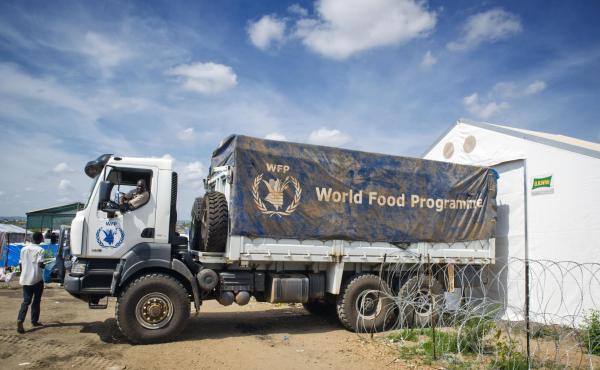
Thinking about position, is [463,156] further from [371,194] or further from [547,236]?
[371,194]

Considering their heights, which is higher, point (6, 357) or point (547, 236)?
point (547, 236)

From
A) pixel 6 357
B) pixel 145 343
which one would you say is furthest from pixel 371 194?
pixel 6 357

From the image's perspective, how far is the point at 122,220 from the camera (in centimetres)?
757

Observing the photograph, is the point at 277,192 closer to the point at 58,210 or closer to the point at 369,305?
the point at 369,305

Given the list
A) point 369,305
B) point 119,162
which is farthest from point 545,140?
point 119,162

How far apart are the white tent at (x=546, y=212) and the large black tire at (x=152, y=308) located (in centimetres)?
690

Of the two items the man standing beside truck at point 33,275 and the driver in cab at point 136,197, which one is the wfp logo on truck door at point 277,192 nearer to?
the driver in cab at point 136,197

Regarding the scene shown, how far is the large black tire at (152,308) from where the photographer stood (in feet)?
23.4

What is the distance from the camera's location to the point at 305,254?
8398 millimetres

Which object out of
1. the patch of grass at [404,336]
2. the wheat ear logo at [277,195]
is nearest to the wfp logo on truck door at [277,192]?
the wheat ear logo at [277,195]

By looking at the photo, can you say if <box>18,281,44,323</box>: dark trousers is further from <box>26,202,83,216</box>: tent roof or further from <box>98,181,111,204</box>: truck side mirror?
<box>26,202,83,216</box>: tent roof

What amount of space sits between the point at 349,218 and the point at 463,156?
18.0 feet

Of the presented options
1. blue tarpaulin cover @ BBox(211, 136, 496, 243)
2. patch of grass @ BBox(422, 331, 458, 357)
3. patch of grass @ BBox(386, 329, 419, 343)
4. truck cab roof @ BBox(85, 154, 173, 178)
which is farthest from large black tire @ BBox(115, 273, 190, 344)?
patch of grass @ BBox(422, 331, 458, 357)

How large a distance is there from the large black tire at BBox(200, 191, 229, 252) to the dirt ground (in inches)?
68.7
